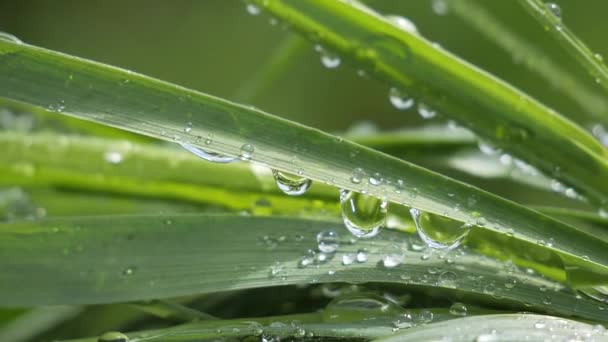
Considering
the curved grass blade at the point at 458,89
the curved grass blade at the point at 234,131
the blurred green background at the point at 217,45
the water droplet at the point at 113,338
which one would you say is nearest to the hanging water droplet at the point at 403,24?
the curved grass blade at the point at 458,89

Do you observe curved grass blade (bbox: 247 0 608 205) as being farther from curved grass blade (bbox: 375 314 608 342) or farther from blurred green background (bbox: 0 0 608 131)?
blurred green background (bbox: 0 0 608 131)

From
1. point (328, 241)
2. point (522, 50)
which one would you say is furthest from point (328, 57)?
point (522, 50)

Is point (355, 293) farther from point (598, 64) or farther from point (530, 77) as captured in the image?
point (530, 77)

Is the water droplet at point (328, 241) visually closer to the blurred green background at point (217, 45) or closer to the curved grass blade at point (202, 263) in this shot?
the curved grass blade at point (202, 263)

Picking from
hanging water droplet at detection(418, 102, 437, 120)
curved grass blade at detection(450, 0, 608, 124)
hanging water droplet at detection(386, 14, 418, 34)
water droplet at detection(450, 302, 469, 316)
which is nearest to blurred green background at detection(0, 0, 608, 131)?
curved grass blade at detection(450, 0, 608, 124)

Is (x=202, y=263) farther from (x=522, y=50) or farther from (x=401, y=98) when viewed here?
(x=522, y=50)

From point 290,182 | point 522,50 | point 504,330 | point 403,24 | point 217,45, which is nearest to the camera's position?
point 504,330
